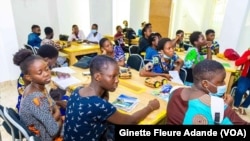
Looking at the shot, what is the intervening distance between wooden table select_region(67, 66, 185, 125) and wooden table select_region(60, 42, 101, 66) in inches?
68.1

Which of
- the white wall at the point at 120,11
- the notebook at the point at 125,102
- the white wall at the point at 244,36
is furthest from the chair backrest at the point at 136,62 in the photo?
the white wall at the point at 120,11

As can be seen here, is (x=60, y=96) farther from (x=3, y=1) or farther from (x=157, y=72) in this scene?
(x=3, y=1)

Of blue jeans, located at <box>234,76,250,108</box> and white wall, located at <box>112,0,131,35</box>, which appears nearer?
blue jeans, located at <box>234,76,250,108</box>

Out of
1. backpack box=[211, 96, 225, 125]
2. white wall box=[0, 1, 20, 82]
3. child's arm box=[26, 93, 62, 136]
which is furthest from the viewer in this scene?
white wall box=[0, 1, 20, 82]

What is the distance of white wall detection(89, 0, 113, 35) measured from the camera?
246 inches

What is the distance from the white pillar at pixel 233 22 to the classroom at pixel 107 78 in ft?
0.06

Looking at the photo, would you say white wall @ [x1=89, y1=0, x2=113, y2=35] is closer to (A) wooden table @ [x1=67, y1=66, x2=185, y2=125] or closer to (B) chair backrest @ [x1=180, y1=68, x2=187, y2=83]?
(A) wooden table @ [x1=67, y1=66, x2=185, y2=125]

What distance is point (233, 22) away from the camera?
164 inches

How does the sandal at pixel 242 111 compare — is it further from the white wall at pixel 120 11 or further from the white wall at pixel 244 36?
the white wall at pixel 120 11

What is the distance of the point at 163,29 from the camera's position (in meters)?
7.84

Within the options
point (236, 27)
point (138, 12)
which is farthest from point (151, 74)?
point (138, 12)

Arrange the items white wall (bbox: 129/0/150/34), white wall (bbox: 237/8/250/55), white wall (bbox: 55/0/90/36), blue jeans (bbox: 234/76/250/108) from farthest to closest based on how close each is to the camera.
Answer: white wall (bbox: 129/0/150/34)
white wall (bbox: 55/0/90/36)
white wall (bbox: 237/8/250/55)
blue jeans (bbox: 234/76/250/108)

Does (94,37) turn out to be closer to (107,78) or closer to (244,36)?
(244,36)

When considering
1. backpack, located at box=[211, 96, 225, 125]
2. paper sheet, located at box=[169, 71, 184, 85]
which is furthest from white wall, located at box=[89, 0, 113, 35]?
backpack, located at box=[211, 96, 225, 125]
